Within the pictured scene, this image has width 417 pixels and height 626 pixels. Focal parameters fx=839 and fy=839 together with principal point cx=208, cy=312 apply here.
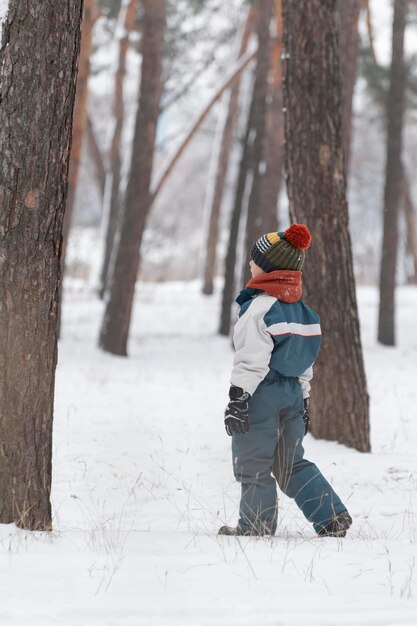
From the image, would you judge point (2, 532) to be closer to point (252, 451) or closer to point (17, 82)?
point (252, 451)

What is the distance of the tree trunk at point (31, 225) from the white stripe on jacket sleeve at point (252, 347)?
3.03 feet

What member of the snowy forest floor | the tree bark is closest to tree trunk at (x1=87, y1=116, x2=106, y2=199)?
the tree bark

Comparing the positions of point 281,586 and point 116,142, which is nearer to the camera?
point 281,586

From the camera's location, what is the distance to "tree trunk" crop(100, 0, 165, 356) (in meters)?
12.8

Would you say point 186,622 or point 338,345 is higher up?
point 338,345

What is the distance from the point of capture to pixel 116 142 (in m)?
19.7

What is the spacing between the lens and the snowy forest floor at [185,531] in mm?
3160

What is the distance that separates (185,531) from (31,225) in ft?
5.92

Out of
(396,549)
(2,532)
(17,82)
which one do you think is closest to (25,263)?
(17,82)

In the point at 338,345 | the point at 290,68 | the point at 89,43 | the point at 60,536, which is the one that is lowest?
the point at 60,536

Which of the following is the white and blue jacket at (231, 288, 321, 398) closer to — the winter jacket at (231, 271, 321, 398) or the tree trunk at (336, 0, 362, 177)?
the winter jacket at (231, 271, 321, 398)

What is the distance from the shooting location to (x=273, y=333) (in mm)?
4215

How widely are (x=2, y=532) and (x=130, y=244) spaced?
29.9 ft

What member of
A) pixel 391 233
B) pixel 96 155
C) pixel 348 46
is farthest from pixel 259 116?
pixel 96 155
